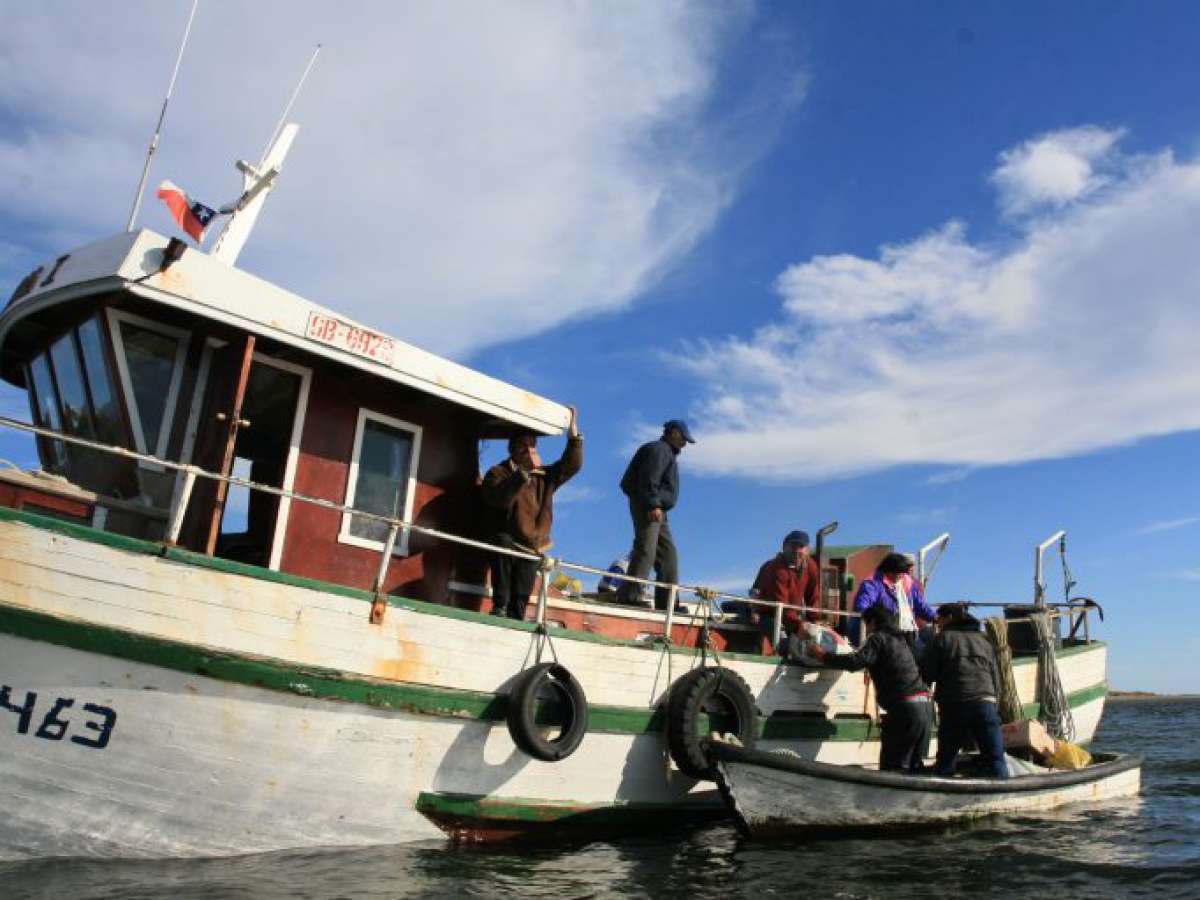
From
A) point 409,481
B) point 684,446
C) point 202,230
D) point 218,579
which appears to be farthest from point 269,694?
point 684,446

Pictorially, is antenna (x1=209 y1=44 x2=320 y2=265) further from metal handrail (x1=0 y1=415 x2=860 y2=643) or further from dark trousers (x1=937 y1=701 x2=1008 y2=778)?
dark trousers (x1=937 y1=701 x2=1008 y2=778)

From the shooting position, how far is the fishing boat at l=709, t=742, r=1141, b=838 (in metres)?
7.66

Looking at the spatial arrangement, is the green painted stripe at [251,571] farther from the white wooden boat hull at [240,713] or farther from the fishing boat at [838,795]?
the fishing boat at [838,795]

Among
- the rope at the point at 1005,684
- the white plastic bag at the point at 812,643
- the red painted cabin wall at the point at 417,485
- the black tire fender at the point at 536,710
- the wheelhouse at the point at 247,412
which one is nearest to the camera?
the wheelhouse at the point at 247,412

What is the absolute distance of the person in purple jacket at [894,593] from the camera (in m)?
9.48

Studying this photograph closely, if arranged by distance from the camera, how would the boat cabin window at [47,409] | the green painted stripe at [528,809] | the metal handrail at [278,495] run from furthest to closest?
the boat cabin window at [47,409], the green painted stripe at [528,809], the metal handrail at [278,495]

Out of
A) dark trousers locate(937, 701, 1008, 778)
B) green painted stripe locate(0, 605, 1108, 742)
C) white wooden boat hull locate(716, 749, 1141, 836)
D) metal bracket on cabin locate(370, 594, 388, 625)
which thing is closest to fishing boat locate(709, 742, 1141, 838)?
white wooden boat hull locate(716, 749, 1141, 836)

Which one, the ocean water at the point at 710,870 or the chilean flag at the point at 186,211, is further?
the chilean flag at the point at 186,211

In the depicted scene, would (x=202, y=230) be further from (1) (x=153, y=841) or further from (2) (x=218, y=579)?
(1) (x=153, y=841)

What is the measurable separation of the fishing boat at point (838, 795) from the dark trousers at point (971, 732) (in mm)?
263

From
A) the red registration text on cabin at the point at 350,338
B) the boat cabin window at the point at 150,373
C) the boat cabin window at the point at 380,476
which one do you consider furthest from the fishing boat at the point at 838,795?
the boat cabin window at the point at 150,373

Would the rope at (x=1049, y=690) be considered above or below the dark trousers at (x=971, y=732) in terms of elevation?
above

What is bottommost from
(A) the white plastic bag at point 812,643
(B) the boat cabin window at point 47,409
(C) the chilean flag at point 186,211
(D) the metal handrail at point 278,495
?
(A) the white plastic bag at point 812,643

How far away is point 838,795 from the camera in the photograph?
7914mm
